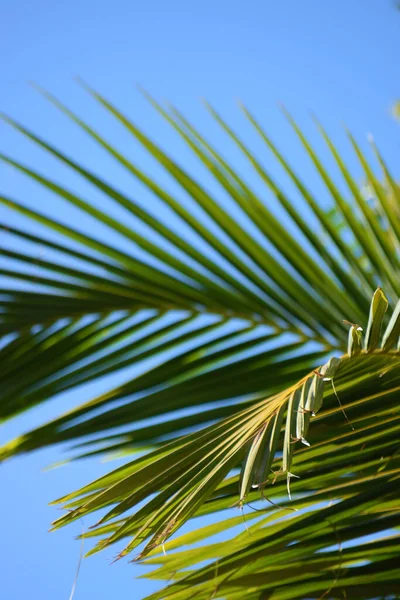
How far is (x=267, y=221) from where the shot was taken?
1.14m

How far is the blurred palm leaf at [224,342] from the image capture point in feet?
3.01

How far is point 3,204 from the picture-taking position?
1043 mm

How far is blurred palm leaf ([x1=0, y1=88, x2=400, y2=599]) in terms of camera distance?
0.92 m

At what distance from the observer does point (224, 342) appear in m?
1.12

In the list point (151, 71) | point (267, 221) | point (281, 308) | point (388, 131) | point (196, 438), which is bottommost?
point (196, 438)

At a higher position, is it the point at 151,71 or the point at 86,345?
the point at 151,71

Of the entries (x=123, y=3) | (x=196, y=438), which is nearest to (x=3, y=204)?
(x=196, y=438)

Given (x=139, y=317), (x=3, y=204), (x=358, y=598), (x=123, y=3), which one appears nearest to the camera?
(x=358, y=598)

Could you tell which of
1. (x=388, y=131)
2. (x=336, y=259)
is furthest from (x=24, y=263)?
A: (x=388, y=131)

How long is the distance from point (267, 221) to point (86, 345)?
33 centimetres

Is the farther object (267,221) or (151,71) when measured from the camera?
(151,71)

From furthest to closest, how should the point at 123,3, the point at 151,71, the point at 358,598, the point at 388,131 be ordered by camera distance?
the point at 151,71
the point at 123,3
the point at 388,131
the point at 358,598

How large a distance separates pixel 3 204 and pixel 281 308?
437 millimetres

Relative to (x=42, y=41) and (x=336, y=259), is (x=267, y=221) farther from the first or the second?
(x=42, y=41)
